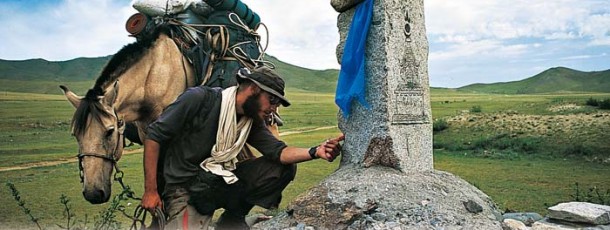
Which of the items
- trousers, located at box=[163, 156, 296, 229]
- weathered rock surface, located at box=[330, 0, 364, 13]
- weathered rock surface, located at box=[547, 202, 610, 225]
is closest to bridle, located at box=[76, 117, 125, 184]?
trousers, located at box=[163, 156, 296, 229]

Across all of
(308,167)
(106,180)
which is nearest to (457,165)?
(308,167)

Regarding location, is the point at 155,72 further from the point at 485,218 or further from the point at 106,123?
the point at 485,218

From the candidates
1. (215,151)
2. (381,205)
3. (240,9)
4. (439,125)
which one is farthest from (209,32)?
(439,125)

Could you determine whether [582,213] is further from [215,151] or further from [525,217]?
[215,151]

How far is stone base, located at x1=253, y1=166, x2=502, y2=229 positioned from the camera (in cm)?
391

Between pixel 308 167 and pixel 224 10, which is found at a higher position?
pixel 224 10

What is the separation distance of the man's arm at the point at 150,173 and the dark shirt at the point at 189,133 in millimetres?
61

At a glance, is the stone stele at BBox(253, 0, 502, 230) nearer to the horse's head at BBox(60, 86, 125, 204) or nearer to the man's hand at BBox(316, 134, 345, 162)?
the man's hand at BBox(316, 134, 345, 162)

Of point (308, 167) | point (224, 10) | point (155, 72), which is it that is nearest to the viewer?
point (155, 72)

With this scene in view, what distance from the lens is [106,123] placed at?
13.3ft

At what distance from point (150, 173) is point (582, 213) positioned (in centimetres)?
365

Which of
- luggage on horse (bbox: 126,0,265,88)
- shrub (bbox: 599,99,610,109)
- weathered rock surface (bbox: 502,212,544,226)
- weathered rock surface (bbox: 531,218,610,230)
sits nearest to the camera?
weathered rock surface (bbox: 531,218,610,230)

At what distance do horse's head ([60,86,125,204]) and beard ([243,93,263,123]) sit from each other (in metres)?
1.01

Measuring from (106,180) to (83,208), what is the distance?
2279 mm
